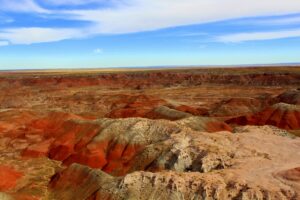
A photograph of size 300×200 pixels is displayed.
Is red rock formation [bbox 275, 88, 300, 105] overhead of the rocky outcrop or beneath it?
beneath

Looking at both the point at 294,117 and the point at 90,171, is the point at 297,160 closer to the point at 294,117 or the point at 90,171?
the point at 90,171

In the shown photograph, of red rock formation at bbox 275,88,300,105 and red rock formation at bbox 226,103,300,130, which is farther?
red rock formation at bbox 275,88,300,105

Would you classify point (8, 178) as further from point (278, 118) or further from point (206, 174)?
point (278, 118)

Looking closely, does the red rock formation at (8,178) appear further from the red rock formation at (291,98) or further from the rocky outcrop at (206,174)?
the red rock formation at (291,98)

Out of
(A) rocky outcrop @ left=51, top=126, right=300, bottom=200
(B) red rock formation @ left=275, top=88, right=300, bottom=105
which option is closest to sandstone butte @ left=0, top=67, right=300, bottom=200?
(A) rocky outcrop @ left=51, top=126, right=300, bottom=200

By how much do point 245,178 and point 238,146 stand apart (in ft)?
33.9

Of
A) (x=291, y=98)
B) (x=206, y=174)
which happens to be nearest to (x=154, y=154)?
(x=206, y=174)

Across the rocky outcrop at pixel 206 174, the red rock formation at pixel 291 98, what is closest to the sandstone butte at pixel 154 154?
the rocky outcrop at pixel 206 174

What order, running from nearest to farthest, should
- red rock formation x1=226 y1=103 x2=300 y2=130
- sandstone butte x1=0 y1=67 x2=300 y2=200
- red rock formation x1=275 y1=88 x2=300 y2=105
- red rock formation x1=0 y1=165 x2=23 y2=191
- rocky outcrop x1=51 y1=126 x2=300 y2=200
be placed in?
rocky outcrop x1=51 y1=126 x2=300 y2=200 < sandstone butte x1=0 y1=67 x2=300 y2=200 < red rock formation x1=0 y1=165 x2=23 y2=191 < red rock formation x1=226 y1=103 x2=300 y2=130 < red rock formation x1=275 y1=88 x2=300 y2=105

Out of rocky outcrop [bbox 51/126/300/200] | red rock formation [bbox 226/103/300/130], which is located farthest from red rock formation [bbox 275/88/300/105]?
rocky outcrop [bbox 51/126/300/200]

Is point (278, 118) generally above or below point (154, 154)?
below

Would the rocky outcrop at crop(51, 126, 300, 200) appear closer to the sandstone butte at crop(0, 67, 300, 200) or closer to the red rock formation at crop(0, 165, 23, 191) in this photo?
the sandstone butte at crop(0, 67, 300, 200)

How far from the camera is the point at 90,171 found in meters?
35.0

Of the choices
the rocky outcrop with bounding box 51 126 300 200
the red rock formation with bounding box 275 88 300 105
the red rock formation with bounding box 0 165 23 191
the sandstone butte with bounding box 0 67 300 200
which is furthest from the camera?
the red rock formation with bounding box 275 88 300 105
